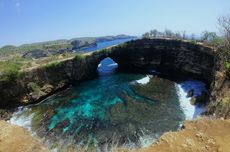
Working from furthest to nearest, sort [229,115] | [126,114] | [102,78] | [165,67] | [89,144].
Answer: [165,67]
[102,78]
[126,114]
[89,144]
[229,115]

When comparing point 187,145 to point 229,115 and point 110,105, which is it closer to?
point 229,115

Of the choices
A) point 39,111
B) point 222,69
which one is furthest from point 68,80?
point 222,69

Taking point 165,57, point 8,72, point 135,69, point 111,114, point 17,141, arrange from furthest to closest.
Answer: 1. point 135,69
2. point 165,57
3. point 8,72
4. point 111,114
5. point 17,141

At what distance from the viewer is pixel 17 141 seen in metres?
25.2

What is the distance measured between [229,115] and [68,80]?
38.8 m

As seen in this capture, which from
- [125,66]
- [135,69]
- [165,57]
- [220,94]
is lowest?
[135,69]

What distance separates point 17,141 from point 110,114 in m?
13.5

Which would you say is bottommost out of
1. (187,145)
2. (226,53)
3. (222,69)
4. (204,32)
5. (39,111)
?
(39,111)

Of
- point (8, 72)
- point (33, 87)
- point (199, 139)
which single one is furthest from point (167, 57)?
point (199, 139)

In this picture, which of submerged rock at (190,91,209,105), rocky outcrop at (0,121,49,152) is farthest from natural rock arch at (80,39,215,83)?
rocky outcrop at (0,121,49,152)

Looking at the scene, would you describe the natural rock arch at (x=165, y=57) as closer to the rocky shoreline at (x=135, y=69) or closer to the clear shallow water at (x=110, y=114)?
the rocky shoreline at (x=135, y=69)

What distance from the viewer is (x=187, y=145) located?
54.2 feet

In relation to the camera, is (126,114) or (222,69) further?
(222,69)

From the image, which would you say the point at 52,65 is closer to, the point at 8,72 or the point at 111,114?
the point at 8,72
